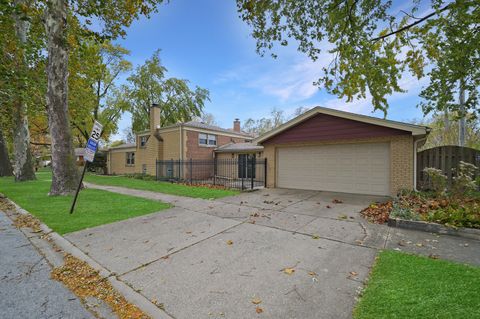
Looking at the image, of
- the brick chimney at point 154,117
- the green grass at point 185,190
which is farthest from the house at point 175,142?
the green grass at point 185,190

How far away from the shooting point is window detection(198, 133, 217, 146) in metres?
19.9

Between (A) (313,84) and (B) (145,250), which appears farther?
(A) (313,84)

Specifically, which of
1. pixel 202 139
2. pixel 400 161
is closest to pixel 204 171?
pixel 202 139

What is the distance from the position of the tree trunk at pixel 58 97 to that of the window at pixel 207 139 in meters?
11.0

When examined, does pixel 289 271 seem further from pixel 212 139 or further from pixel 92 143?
pixel 212 139

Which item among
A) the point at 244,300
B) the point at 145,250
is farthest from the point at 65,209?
the point at 244,300

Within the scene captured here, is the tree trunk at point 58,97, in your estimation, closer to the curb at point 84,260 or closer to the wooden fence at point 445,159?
the curb at point 84,260

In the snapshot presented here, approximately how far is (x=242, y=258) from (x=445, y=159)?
10.1 meters

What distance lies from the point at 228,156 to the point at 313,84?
1221 cm

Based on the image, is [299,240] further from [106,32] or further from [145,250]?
[106,32]

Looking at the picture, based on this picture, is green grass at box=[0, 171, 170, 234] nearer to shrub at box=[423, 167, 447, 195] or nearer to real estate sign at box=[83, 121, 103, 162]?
real estate sign at box=[83, 121, 103, 162]

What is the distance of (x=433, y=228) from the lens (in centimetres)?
494

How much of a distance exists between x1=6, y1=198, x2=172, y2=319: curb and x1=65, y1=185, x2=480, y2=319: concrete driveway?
84mm

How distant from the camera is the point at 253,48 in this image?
8.46 m
